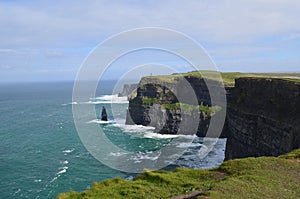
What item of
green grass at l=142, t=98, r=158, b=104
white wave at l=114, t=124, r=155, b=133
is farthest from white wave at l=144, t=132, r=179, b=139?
green grass at l=142, t=98, r=158, b=104

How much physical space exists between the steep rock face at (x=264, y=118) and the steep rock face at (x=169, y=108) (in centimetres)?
3069

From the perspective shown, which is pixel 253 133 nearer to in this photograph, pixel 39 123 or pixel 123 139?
pixel 123 139

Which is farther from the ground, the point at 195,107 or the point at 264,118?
the point at 264,118

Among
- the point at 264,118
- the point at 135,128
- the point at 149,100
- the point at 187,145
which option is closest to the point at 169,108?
the point at 149,100

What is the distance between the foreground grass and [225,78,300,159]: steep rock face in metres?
17.2

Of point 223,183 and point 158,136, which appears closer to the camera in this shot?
point 223,183

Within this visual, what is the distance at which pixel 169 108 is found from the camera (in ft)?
331

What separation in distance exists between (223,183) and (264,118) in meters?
33.6

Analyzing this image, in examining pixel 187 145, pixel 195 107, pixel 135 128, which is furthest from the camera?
pixel 135 128

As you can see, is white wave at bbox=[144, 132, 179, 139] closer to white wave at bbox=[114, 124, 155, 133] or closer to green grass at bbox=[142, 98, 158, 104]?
white wave at bbox=[114, 124, 155, 133]

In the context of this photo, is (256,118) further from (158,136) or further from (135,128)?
(135,128)

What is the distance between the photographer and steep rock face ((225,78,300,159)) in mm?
45438

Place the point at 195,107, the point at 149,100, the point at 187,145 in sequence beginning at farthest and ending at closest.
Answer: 1. the point at 149,100
2. the point at 195,107
3. the point at 187,145

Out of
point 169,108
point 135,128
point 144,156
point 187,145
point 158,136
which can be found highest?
point 169,108
